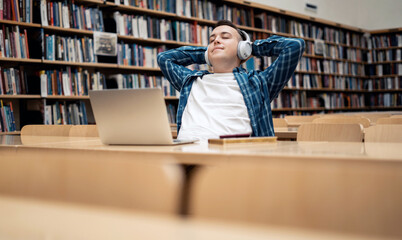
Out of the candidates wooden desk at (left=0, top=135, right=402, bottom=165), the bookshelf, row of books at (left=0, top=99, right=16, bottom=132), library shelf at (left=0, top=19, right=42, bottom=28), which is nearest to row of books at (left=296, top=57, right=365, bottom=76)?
the bookshelf

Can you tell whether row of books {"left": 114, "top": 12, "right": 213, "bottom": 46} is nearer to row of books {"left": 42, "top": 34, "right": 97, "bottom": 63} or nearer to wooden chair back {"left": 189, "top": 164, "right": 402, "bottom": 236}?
row of books {"left": 42, "top": 34, "right": 97, "bottom": 63}

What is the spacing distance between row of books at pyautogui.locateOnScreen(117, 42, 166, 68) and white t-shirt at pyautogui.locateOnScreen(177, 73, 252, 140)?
9.28ft

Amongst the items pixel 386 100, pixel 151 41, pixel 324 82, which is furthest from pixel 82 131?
pixel 386 100

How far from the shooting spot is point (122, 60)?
4840 mm

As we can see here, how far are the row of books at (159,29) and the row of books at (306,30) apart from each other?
4.42 ft

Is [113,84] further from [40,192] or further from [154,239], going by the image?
[154,239]

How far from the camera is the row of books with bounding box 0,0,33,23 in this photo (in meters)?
4.00

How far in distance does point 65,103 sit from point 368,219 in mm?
4135

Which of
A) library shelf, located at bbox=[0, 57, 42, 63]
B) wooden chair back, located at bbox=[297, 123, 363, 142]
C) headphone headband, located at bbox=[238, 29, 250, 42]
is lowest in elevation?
wooden chair back, located at bbox=[297, 123, 363, 142]

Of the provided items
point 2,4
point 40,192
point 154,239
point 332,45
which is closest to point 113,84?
point 2,4

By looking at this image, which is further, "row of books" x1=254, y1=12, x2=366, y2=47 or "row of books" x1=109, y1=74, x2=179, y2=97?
"row of books" x1=254, y1=12, x2=366, y2=47

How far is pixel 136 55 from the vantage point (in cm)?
496

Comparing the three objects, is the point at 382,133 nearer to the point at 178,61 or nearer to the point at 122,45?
the point at 178,61

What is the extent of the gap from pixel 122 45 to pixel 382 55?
6394mm
